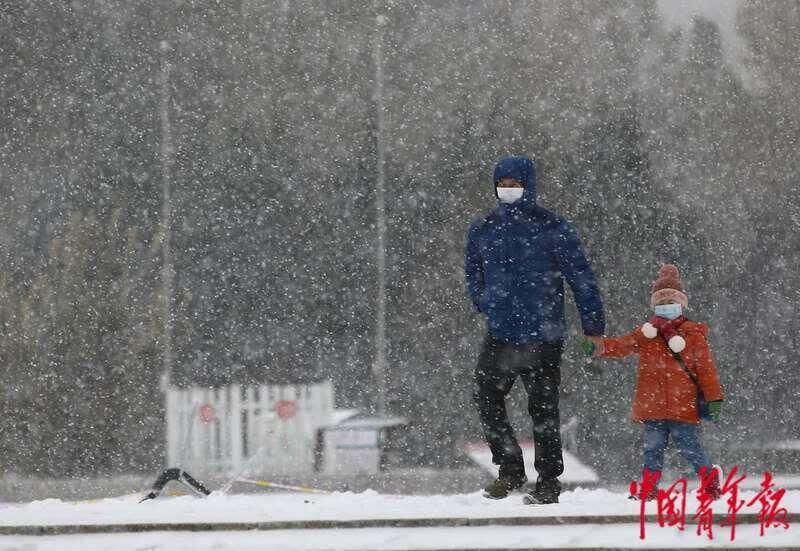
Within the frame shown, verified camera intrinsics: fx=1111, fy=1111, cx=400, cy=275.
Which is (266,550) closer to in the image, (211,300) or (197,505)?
(197,505)

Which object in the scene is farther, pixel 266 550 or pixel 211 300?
pixel 211 300

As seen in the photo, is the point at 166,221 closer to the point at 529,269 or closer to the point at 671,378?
the point at 529,269

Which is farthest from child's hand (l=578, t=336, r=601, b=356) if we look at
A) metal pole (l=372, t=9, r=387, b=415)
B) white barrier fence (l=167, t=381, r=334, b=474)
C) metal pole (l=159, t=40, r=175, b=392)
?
metal pole (l=159, t=40, r=175, b=392)

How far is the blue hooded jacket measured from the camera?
5445mm

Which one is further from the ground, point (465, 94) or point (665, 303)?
point (465, 94)

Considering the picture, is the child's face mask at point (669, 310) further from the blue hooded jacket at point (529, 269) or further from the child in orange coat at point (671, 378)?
the blue hooded jacket at point (529, 269)

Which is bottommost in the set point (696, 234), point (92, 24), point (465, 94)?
point (696, 234)

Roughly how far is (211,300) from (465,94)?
266 cm

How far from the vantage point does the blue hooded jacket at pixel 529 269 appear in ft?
17.9

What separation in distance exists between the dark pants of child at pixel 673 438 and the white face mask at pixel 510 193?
139cm

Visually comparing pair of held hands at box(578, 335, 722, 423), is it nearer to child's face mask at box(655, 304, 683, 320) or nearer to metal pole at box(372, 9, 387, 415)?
child's face mask at box(655, 304, 683, 320)

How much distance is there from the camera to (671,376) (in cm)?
569

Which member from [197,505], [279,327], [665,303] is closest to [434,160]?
[279,327]

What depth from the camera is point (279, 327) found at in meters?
9.07
